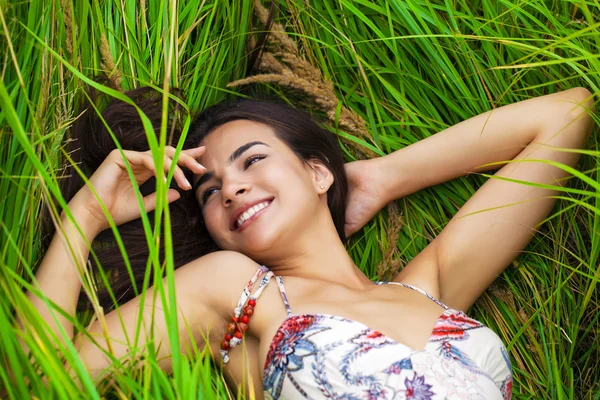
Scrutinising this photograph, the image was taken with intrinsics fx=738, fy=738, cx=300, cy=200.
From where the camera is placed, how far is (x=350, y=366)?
1.93m

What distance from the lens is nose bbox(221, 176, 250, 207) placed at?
2252 millimetres

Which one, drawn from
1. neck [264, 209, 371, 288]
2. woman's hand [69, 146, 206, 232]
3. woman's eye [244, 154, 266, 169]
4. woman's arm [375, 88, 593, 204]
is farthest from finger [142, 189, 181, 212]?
woman's arm [375, 88, 593, 204]

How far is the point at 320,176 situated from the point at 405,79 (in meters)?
0.61

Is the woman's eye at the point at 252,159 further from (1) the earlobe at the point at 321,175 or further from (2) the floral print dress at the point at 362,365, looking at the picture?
(2) the floral print dress at the point at 362,365

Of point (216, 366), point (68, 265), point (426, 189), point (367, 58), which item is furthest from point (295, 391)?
point (367, 58)

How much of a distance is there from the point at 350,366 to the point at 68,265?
82 centimetres

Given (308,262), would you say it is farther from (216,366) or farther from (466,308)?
(466,308)

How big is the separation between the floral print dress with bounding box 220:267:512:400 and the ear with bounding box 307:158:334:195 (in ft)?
1.78

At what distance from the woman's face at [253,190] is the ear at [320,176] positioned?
0.06 feet

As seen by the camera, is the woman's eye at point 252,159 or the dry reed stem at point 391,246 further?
the dry reed stem at point 391,246

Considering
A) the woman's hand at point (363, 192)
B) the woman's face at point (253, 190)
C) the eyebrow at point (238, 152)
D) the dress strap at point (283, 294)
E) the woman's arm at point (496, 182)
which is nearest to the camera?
the dress strap at point (283, 294)

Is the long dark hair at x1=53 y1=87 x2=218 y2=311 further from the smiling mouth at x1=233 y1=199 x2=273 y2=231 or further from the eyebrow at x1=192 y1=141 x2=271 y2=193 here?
the smiling mouth at x1=233 y1=199 x2=273 y2=231

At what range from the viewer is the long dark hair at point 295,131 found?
2.49 metres

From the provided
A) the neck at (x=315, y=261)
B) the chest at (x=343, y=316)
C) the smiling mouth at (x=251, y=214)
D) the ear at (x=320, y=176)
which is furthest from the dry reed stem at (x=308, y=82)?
the chest at (x=343, y=316)
